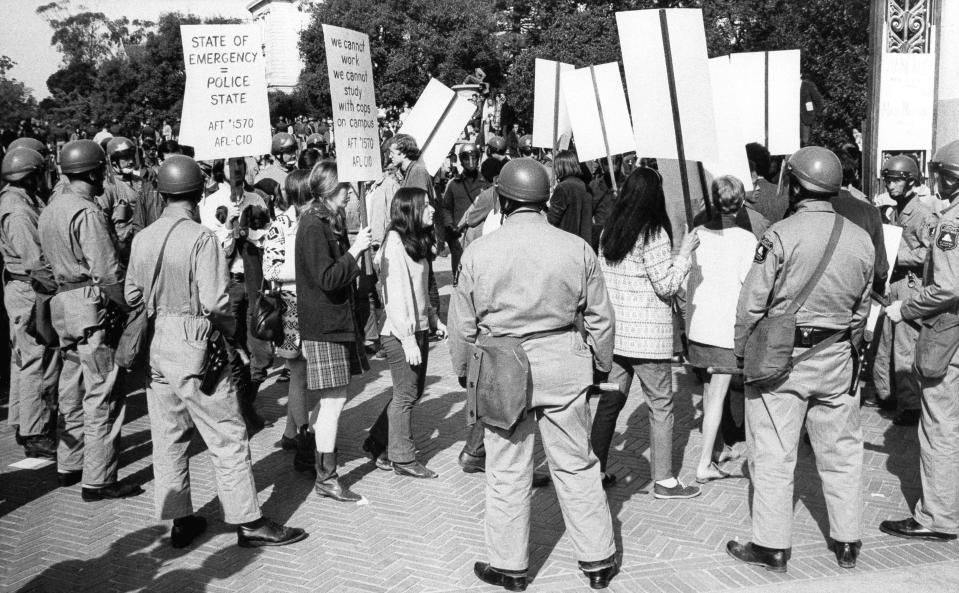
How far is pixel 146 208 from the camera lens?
909 centimetres

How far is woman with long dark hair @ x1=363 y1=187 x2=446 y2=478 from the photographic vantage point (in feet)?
19.2

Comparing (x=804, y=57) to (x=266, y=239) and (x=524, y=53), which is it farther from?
(x=266, y=239)

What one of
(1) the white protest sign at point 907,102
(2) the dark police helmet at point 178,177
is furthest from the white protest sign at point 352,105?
(1) the white protest sign at point 907,102

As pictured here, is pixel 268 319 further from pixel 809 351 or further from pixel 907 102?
pixel 907 102

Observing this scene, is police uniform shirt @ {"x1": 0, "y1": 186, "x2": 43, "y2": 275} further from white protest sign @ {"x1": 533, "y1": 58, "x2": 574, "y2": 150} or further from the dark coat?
white protest sign @ {"x1": 533, "y1": 58, "x2": 574, "y2": 150}

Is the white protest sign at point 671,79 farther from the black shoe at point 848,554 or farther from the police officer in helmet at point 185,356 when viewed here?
the police officer in helmet at point 185,356

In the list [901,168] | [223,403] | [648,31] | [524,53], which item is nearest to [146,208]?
[223,403]

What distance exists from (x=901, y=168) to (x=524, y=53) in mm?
32145

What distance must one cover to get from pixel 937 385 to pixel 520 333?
8.31 feet


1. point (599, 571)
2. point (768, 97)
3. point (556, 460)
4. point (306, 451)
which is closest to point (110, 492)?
point (306, 451)

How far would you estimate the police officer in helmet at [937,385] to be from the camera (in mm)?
4820

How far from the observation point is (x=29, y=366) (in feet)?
22.2

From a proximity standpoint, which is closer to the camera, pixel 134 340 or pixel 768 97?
pixel 134 340

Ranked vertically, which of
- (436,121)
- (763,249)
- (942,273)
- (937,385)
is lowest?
(937,385)
